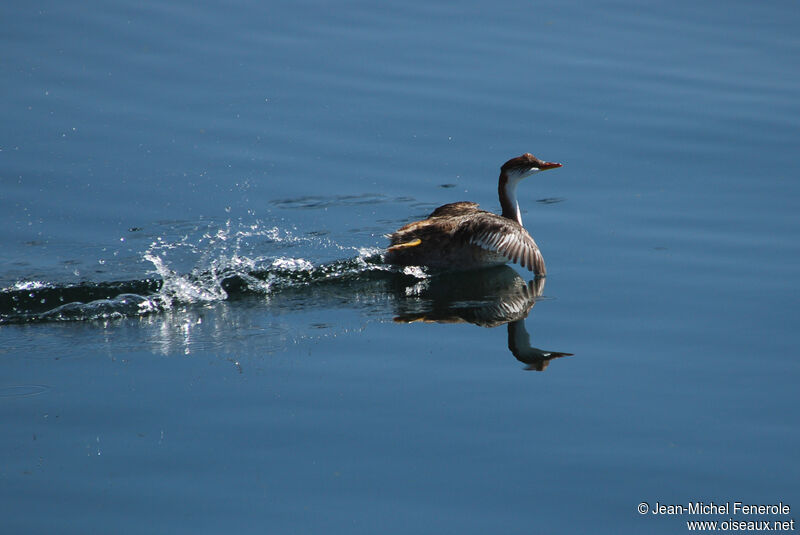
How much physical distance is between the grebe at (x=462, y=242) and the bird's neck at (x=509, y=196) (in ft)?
1.78

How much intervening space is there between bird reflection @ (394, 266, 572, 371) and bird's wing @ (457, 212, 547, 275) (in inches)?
9.8

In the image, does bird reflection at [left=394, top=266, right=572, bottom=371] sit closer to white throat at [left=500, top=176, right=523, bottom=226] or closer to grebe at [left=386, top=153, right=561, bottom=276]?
grebe at [left=386, top=153, right=561, bottom=276]

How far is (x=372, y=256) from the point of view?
33.9 feet

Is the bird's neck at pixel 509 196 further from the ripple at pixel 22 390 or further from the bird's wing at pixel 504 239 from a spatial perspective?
the ripple at pixel 22 390

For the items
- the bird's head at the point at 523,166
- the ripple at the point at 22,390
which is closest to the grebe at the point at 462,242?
the bird's head at the point at 523,166

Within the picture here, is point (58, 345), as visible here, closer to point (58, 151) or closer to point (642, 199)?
point (58, 151)

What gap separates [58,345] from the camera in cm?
816

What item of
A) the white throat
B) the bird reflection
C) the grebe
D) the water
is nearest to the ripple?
the water

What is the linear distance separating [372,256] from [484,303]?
1.30 metres

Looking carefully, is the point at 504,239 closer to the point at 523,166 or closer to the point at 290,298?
the point at 523,166

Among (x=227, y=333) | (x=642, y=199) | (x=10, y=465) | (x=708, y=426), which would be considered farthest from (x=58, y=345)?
(x=642, y=199)

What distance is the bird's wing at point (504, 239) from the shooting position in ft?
32.6

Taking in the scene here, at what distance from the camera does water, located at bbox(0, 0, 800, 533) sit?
21.4 ft

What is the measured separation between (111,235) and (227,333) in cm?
244
